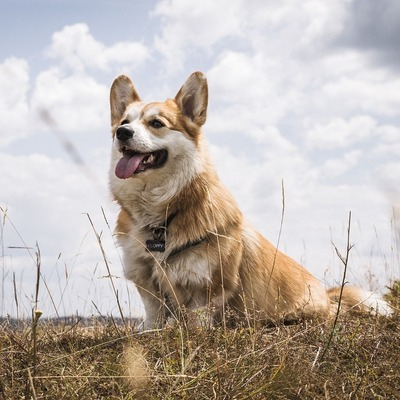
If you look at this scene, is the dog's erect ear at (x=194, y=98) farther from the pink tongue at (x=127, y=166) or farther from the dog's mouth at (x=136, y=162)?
the pink tongue at (x=127, y=166)

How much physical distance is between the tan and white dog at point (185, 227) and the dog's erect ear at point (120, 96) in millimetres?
141

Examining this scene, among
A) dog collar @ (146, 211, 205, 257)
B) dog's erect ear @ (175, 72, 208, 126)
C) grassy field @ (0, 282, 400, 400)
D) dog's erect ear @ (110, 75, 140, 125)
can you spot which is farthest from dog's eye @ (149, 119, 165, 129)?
grassy field @ (0, 282, 400, 400)

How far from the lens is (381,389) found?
107 inches

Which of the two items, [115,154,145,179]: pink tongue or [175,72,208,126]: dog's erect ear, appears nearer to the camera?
[115,154,145,179]: pink tongue

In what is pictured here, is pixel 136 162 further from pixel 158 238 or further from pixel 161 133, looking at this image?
pixel 158 238

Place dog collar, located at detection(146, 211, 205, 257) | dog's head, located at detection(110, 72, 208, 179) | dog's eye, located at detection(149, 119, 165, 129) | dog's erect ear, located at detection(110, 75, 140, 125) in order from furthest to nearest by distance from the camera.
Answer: dog's erect ear, located at detection(110, 75, 140, 125) → dog's eye, located at detection(149, 119, 165, 129) → dog's head, located at detection(110, 72, 208, 179) → dog collar, located at detection(146, 211, 205, 257)

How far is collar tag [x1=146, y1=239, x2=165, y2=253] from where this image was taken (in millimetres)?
4637

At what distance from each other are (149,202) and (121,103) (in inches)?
44.0

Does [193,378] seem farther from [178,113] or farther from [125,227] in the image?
[178,113]

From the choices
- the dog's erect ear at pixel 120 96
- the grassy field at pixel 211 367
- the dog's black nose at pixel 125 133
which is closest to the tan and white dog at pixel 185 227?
the dog's black nose at pixel 125 133

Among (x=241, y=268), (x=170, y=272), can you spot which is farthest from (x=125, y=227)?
(x=241, y=268)

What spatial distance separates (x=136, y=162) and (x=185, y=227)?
27.2 inches

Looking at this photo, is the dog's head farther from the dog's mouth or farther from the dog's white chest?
the dog's white chest

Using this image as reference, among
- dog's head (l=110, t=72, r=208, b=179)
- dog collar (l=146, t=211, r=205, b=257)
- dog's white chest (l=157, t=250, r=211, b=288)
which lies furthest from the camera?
dog's head (l=110, t=72, r=208, b=179)
